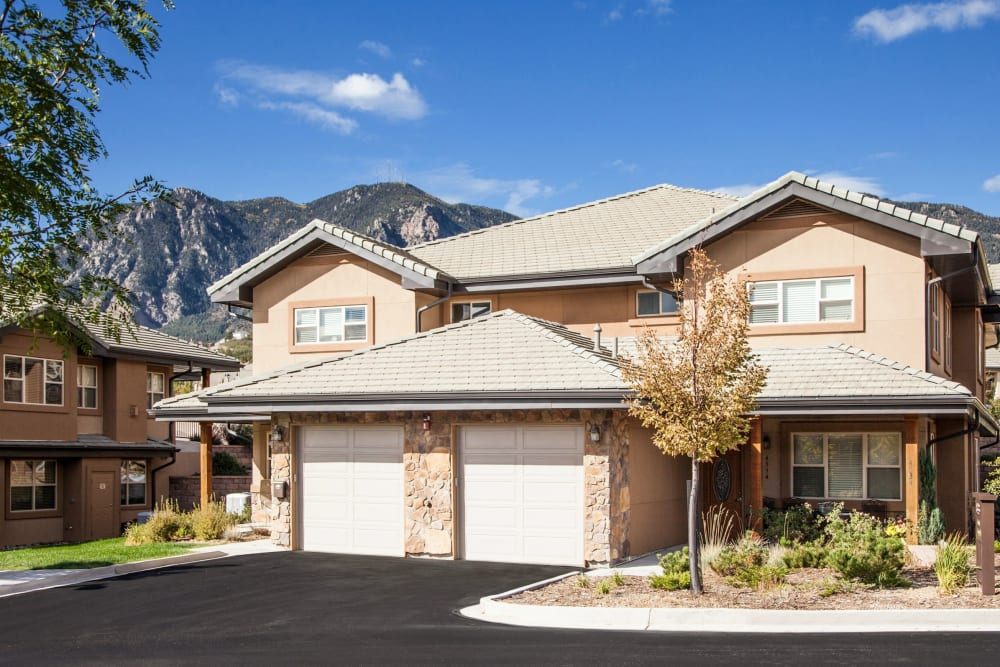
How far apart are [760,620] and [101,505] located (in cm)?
2747

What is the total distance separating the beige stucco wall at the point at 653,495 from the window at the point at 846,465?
236 cm

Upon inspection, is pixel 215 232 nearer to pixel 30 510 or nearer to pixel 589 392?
pixel 30 510

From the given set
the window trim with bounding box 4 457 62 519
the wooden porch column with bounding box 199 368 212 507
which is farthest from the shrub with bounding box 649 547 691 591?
the window trim with bounding box 4 457 62 519

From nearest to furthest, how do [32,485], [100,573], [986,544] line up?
[986,544]
[100,573]
[32,485]

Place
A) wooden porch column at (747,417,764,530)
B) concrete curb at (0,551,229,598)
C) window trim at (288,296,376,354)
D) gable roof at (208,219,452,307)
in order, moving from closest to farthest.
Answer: concrete curb at (0,551,229,598) → wooden porch column at (747,417,764,530) → gable roof at (208,219,452,307) → window trim at (288,296,376,354)

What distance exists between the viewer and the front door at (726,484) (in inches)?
840

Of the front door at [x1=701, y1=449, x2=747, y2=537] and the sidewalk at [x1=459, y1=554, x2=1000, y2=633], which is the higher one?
the front door at [x1=701, y1=449, x2=747, y2=537]

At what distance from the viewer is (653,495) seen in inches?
762

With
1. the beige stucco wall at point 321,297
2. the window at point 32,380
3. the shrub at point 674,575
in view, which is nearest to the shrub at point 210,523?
the beige stucco wall at point 321,297

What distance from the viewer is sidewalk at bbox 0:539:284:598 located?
1628 centimetres

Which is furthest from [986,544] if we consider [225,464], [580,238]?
[225,464]

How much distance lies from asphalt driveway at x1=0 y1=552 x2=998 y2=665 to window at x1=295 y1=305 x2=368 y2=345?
9.21m

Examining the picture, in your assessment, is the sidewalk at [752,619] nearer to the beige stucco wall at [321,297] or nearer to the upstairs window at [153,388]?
the beige stucco wall at [321,297]

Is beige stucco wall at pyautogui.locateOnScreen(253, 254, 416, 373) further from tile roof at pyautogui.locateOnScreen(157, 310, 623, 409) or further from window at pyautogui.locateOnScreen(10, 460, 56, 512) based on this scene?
window at pyautogui.locateOnScreen(10, 460, 56, 512)
